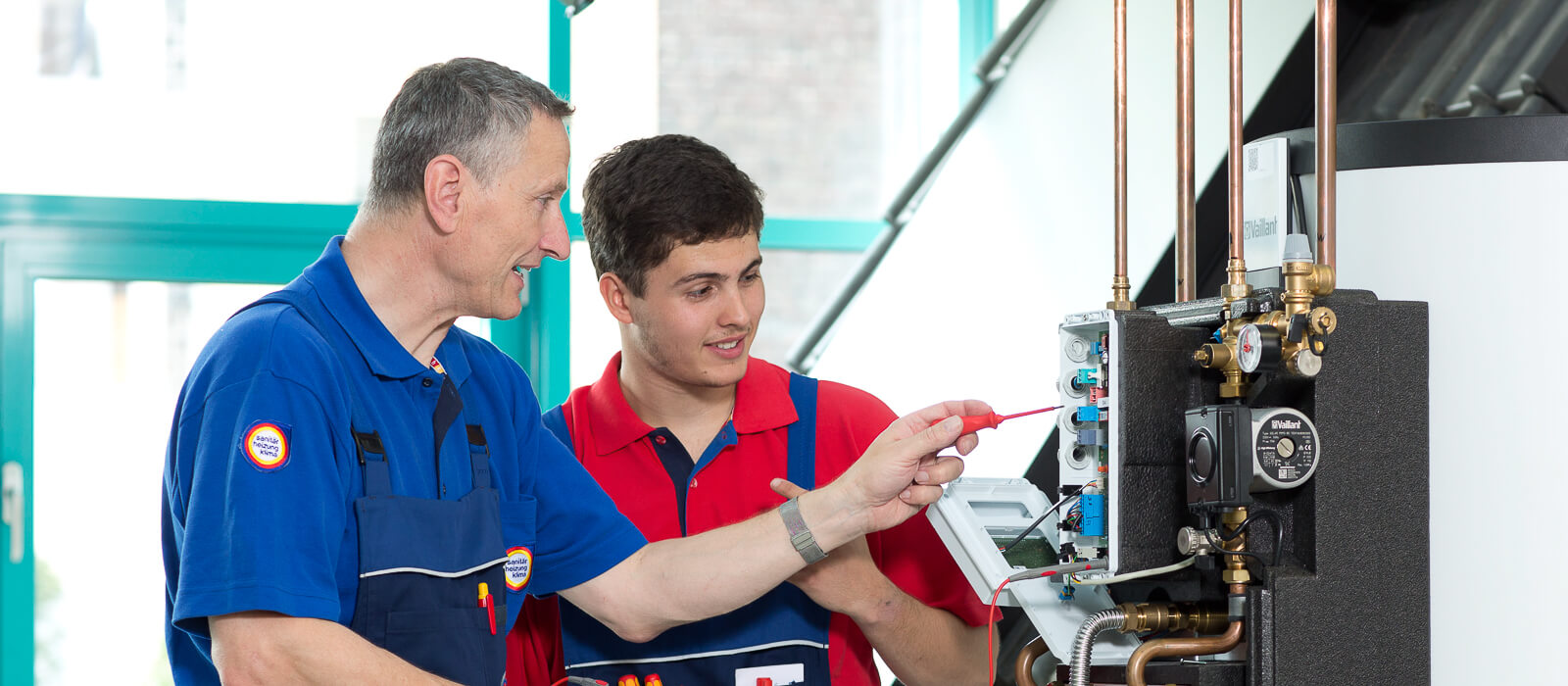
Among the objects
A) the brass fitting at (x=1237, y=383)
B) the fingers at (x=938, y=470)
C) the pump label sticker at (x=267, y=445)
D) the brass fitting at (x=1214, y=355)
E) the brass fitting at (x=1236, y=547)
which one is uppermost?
the brass fitting at (x=1214, y=355)

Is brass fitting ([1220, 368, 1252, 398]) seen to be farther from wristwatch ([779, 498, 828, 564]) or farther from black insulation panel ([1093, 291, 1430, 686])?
wristwatch ([779, 498, 828, 564])

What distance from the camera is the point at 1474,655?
4.11ft

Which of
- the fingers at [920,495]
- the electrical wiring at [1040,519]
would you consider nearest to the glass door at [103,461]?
the fingers at [920,495]

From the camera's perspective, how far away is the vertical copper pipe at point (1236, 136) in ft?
4.36

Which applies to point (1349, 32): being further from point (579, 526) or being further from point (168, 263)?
point (168, 263)

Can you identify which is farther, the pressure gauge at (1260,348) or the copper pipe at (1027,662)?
the copper pipe at (1027,662)

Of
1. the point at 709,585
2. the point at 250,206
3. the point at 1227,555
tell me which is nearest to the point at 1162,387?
the point at 1227,555

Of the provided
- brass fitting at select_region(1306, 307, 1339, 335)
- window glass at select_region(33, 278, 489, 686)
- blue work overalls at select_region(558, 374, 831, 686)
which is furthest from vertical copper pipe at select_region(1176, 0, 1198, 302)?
window glass at select_region(33, 278, 489, 686)

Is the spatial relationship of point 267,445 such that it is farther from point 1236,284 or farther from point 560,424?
point 1236,284

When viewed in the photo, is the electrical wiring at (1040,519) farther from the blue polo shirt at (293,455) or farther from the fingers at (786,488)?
the blue polo shirt at (293,455)

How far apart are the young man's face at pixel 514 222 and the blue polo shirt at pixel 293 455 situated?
0.37ft

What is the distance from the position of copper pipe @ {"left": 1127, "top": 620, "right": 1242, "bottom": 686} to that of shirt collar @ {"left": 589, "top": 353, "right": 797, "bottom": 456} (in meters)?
0.69

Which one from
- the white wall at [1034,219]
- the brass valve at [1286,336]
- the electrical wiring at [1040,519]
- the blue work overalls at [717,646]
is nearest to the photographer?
the brass valve at [1286,336]

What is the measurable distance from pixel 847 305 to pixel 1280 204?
211 centimetres
